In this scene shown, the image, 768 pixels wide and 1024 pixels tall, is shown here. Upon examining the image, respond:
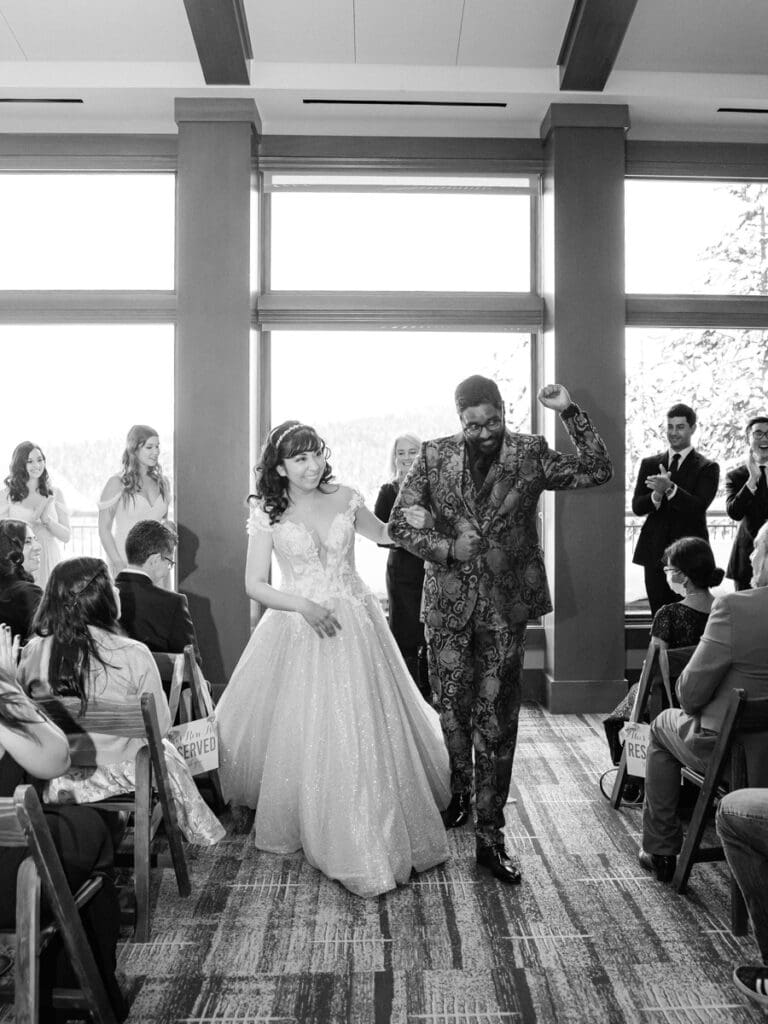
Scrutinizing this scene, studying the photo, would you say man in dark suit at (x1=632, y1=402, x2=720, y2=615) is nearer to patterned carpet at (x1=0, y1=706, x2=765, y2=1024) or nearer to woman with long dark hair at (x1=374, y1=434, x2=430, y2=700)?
woman with long dark hair at (x1=374, y1=434, x2=430, y2=700)

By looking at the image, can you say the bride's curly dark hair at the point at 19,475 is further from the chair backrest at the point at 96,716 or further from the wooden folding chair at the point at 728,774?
the wooden folding chair at the point at 728,774

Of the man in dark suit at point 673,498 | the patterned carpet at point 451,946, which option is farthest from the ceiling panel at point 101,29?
the patterned carpet at point 451,946

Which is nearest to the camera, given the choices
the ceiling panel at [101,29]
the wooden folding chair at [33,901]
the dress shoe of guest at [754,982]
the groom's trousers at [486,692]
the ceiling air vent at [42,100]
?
the wooden folding chair at [33,901]

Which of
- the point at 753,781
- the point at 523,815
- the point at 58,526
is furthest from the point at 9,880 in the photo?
the point at 58,526

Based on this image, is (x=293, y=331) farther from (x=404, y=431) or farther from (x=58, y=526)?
(x=58, y=526)

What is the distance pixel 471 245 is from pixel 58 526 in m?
3.05

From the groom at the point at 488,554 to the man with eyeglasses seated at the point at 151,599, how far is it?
1.01 metres

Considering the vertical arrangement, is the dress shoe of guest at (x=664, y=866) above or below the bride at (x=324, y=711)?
below

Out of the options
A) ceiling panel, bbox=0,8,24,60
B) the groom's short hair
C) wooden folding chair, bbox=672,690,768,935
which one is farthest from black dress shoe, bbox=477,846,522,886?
ceiling panel, bbox=0,8,24,60

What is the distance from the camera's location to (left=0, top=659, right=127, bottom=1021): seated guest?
190 cm

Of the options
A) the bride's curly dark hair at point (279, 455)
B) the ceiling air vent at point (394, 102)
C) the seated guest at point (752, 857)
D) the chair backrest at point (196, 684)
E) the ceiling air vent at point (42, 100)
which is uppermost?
the ceiling air vent at point (394, 102)

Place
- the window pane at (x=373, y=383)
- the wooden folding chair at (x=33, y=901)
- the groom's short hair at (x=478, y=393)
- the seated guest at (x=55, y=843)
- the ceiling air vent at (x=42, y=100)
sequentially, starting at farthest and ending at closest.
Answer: the window pane at (x=373, y=383) < the ceiling air vent at (x=42, y=100) < the groom's short hair at (x=478, y=393) < the seated guest at (x=55, y=843) < the wooden folding chair at (x=33, y=901)

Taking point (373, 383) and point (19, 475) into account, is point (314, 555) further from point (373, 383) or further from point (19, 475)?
point (373, 383)

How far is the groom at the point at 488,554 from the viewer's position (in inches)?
122
